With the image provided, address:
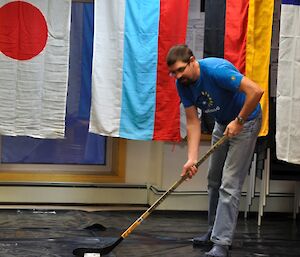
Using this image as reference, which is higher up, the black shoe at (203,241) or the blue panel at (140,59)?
the blue panel at (140,59)

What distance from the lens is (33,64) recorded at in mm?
4051

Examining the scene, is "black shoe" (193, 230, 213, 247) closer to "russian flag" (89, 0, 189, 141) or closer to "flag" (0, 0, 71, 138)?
"russian flag" (89, 0, 189, 141)

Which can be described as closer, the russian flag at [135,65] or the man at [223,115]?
the man at [223,115]

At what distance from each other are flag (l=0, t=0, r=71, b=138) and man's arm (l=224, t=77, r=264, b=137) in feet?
4.25

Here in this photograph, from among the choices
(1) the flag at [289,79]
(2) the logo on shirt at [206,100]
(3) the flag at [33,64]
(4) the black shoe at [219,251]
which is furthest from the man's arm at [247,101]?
(3) the flag at [33,64]

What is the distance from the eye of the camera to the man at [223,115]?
10.6ft

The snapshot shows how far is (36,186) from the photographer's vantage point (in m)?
4.83

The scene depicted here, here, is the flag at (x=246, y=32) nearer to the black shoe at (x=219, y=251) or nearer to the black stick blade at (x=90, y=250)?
the black shoe at (x=219, y=251)

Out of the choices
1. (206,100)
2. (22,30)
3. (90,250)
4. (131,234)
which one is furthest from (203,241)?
(22,30)

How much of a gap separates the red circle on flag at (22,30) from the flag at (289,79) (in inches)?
59.4

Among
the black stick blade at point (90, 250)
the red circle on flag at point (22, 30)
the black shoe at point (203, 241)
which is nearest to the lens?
the black stick blade at point (90, 250)

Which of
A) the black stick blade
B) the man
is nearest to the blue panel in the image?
the man

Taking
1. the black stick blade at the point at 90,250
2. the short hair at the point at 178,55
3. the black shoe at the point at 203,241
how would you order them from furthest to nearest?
1. the black shoe at the point at 203,241
2. the black stick blade at the point at 90,250
3. the short hair at the point at 178,55

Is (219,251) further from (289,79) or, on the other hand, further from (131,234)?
(289,79)
